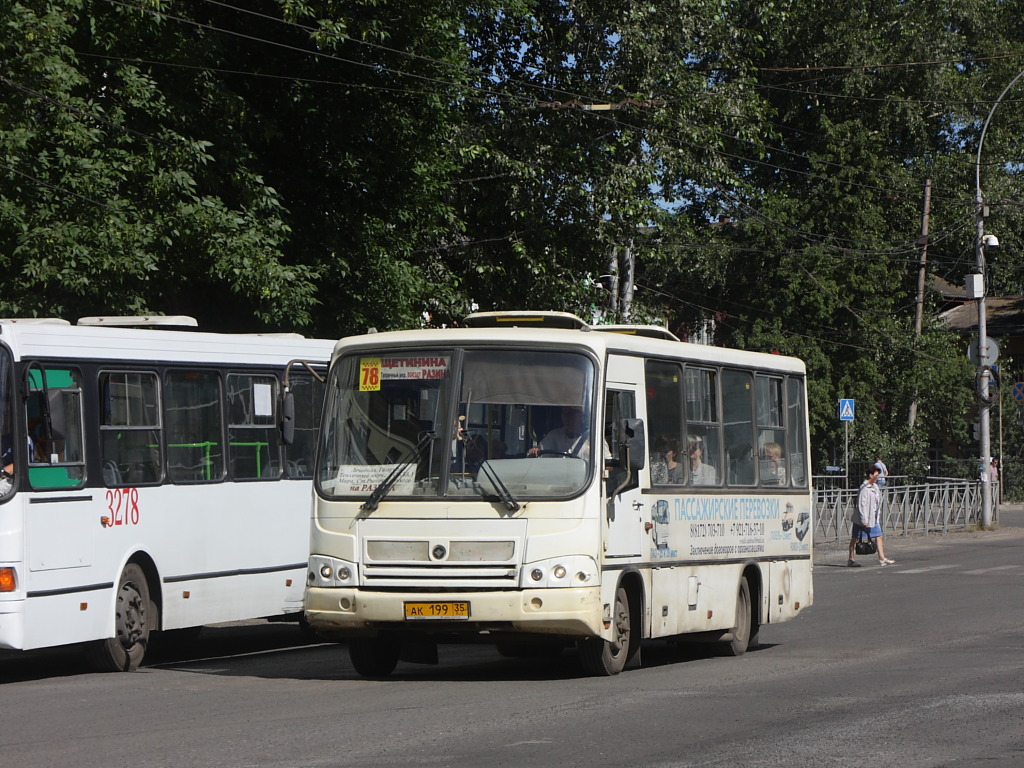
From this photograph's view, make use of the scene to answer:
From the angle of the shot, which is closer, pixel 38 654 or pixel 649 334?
pixel 649 334

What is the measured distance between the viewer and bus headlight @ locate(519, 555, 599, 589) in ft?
39.7

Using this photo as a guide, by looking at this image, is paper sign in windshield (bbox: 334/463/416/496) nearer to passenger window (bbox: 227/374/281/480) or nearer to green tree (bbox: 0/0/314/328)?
passenger window (bbox: 227/374/281/480)

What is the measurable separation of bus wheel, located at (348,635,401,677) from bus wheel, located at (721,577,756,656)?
3724 millimetres

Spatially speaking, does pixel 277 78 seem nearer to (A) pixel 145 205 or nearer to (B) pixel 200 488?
(A) pixel 145 205

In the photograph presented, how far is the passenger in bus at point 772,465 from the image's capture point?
16.2m

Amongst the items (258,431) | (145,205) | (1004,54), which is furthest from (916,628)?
(1004,54)

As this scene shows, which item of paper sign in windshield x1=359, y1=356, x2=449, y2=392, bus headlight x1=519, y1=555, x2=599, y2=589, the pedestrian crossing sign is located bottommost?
bus headlight x1=519, y1=555, x2=599, y2=589

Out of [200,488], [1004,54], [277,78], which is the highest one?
[1004,54]

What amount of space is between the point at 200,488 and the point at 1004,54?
49.4 meters

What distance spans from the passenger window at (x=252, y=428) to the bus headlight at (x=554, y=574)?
4026mm

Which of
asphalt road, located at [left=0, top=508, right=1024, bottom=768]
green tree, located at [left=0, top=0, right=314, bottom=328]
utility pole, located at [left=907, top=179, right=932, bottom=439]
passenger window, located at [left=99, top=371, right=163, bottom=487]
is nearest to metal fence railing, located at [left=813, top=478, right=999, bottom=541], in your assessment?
utility pole, located at [left=907, top=179, right=932, bottom=439]

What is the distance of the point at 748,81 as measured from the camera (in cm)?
3253

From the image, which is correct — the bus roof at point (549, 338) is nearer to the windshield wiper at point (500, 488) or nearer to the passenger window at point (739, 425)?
the passenger window at point (739, 425)

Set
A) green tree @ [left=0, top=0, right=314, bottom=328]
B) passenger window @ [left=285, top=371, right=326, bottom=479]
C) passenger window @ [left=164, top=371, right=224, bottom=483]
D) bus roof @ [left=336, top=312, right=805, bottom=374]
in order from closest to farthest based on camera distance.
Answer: bus roof @ [left=336, top=312, right=805, bottom=374], passenger window @ [left=164, top=371, right=224, bottom=483], passenger window @ [left=285, top=371, right=326, bottom=479], green tree @ [left=0, top=0, right=314, bottom=328]
